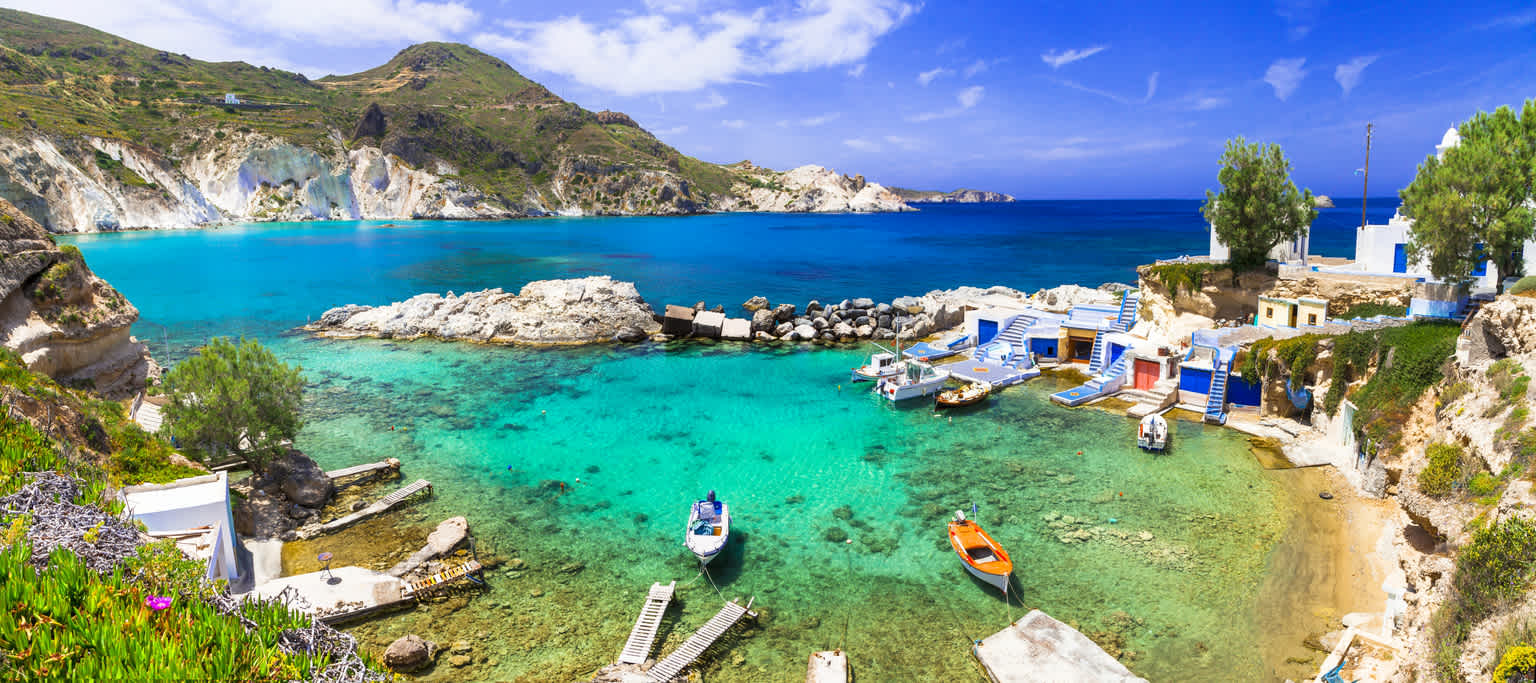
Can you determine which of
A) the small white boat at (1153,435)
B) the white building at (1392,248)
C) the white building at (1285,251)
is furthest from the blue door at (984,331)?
the white building at (1392,248)

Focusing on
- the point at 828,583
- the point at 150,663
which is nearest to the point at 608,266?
the point at 828,583

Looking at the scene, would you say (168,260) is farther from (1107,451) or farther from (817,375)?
(1107,451)

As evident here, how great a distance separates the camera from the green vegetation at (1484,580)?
11156 mm

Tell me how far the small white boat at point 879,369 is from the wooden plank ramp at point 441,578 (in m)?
23.3

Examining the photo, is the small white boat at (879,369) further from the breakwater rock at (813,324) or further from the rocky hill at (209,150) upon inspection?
the rocky hill at (209,150)

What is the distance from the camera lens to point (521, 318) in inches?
1913

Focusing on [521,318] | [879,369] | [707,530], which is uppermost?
[521,318]

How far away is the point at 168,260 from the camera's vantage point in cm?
8638

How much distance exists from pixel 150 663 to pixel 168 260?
107609mm

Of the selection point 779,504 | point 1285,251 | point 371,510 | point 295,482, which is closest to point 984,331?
point 1285,251

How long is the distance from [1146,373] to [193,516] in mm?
36583

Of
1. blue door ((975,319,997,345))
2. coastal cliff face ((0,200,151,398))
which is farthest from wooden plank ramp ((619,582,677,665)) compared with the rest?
blue door ((975,319,997,345))

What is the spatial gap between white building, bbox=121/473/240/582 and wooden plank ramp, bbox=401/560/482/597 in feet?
12.5

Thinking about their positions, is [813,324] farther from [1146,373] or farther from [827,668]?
[827,668]
